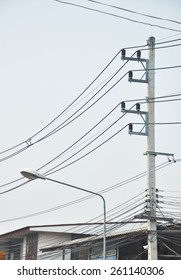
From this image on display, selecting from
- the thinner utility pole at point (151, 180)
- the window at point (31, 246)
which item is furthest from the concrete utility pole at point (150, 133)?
the window at point (31, 246)

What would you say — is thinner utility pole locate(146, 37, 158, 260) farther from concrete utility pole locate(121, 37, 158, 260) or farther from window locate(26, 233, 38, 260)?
window locate(26, 233, 38, 260)

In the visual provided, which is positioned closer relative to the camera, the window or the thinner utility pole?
the thinner utility pole

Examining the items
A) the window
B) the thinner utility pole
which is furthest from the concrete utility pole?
the window

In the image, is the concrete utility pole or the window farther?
the window

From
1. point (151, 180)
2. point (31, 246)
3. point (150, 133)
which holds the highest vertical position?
point (150, 133)

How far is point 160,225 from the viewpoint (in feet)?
52.5

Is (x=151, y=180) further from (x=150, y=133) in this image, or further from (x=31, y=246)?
(x=31, y=246)

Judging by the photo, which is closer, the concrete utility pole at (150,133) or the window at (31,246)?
the concrete utility pole at (150,133)

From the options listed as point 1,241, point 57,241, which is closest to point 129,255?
point 57,241

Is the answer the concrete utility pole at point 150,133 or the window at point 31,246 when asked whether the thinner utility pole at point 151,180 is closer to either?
the concrete utility pole at point 150,133

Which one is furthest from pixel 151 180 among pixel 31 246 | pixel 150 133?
pixel 31 246

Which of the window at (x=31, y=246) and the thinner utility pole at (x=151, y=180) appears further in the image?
→ the window at (x=31, y=246)

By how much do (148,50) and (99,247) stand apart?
397 inches
